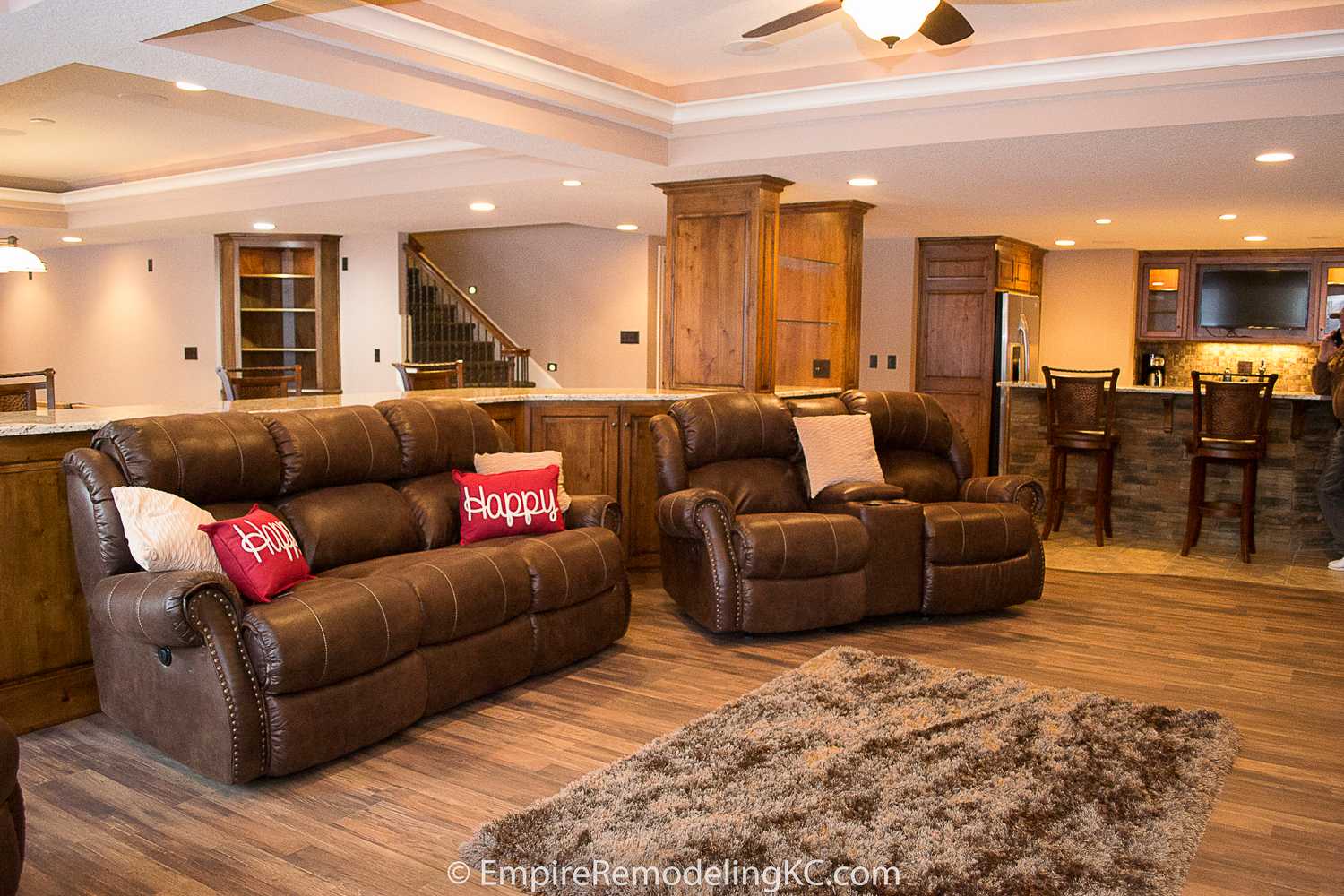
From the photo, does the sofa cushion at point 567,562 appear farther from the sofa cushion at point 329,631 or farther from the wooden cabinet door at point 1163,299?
the wooden cabinet door at point 1163,299

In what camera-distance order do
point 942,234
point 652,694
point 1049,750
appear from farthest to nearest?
point 942,234 → point 652,694 → point 1049,750

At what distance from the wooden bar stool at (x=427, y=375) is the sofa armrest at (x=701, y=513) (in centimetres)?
252

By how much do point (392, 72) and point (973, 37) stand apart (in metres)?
2.41

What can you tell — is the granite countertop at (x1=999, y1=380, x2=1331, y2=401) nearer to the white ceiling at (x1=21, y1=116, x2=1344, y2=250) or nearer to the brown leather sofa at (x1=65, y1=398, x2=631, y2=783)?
the white ceiling at (x1=21, y1=116, x2=1344, y2=250)

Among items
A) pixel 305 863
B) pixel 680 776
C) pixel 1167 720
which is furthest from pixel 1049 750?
pixel 305 863

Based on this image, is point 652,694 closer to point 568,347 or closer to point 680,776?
point 680,776

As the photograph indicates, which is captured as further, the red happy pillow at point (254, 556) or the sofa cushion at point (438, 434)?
the sofa cushion at point (438, 434)

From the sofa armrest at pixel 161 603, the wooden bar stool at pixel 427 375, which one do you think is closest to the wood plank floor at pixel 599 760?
the sofa armrest at pixel 161 603

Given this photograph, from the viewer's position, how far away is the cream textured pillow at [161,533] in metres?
3.30

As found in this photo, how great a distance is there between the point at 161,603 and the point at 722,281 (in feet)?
12.9

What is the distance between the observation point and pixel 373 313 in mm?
9734

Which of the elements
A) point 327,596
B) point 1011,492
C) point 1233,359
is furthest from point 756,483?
point 1233,359

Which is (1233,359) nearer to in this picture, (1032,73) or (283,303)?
(1032,73)

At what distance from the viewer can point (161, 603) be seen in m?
3.09
